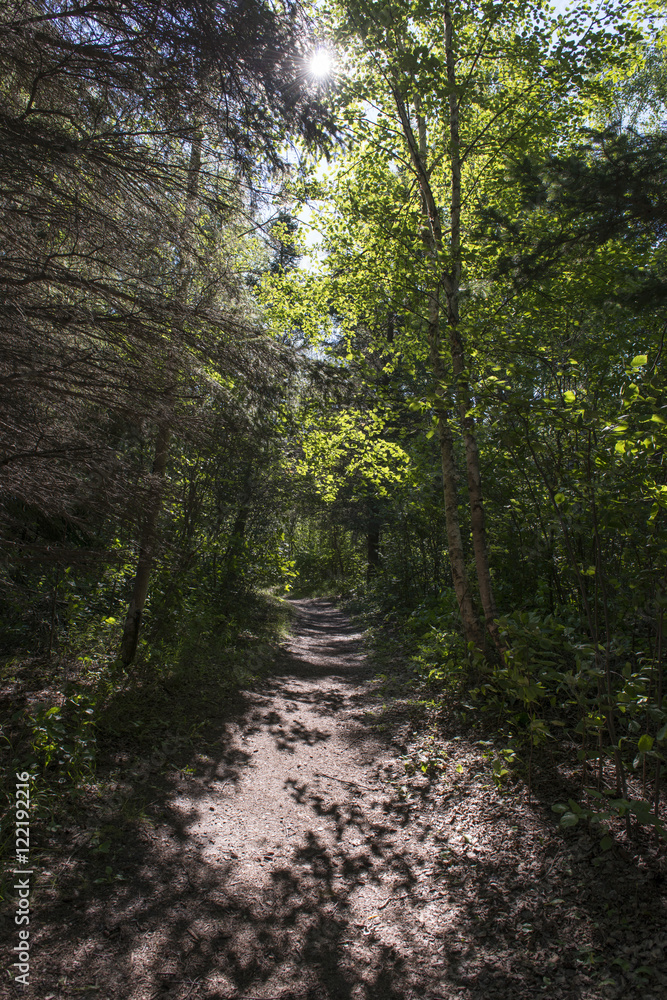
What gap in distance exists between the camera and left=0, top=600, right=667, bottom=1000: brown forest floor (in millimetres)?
2574

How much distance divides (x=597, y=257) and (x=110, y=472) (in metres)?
6.81

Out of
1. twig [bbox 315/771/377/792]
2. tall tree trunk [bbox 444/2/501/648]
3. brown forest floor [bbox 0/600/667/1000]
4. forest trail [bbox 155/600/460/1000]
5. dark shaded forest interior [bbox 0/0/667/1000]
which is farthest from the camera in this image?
tall tree trunk [bbox 444/2/501/648]

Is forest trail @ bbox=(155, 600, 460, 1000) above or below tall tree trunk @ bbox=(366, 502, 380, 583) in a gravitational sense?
below

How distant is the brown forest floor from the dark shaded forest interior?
0.02m

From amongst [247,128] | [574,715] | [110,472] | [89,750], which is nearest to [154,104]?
[247,128]

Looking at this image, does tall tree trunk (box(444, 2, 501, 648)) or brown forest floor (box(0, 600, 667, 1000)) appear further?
tall tree trunk (box(444, 2, 501, 648))

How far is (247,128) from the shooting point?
4004 mm

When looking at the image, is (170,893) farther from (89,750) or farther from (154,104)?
(154,104)

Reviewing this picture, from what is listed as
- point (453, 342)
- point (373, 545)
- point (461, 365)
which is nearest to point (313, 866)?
point (461, 365)

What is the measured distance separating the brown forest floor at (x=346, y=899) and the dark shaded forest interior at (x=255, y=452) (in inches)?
0.9

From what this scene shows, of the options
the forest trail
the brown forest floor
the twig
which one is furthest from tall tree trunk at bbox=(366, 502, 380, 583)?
the brown forest floor

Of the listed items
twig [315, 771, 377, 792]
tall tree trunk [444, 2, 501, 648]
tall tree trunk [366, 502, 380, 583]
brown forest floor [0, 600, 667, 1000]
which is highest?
tall tree trunk [444, 2, 501, 648]

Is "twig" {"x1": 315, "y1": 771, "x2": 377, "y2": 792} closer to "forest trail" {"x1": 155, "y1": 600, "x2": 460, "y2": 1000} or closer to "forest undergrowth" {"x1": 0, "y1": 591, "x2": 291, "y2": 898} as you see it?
"forest trail" {"x1": 155, "y1": 600, "x2": 460, "y2": 1000}

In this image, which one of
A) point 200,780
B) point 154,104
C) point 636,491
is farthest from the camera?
point 200,780
